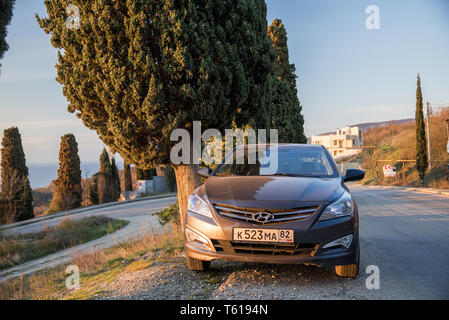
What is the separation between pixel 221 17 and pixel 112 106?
2874mm

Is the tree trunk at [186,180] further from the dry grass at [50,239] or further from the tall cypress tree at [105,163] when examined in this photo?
the tall cypress tree at [105,163]

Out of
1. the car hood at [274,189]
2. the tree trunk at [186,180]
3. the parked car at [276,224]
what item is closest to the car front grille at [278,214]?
the parked car at [276,224]

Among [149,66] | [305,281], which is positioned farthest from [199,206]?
[149,66]

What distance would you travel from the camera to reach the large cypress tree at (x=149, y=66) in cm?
623

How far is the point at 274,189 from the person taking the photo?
4148mm

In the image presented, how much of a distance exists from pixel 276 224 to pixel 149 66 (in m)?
3.81

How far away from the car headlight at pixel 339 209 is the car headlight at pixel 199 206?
126cm

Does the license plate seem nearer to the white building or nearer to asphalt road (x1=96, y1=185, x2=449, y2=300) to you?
asphalt road (x1=96, y1=185, x2=449, y2=300)

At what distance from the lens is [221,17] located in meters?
7.30

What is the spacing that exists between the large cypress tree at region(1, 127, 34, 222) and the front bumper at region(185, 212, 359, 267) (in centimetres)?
2424

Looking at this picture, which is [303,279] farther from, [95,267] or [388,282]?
[95,267]

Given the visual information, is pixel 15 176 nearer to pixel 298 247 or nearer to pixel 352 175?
pixel 352 175

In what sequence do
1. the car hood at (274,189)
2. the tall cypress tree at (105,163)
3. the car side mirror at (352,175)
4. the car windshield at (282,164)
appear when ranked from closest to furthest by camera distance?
the car hood at (274,189) < the car windshield at (282,164) < the car side mirror at (352,175) < the tall cypress tree at (105,163)

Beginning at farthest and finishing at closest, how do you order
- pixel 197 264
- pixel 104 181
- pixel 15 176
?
pixel 104 181 → pixel 15 176 → pixel 197 264
